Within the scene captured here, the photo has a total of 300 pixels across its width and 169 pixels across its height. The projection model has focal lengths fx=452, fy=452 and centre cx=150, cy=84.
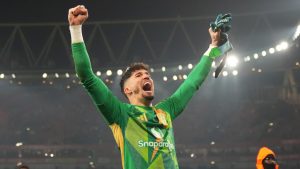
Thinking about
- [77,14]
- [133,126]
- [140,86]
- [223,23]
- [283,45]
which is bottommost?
[133,126]

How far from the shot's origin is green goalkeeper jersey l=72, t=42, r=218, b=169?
2947mm

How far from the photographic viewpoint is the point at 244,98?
27.2 meters

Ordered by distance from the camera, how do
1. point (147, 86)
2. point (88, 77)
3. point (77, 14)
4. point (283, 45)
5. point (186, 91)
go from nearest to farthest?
point (88, 77), point (77, 14), point (147, 86), point (186, 91), point (283, 45)

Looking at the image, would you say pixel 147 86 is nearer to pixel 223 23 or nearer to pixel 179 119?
pixel 223 23

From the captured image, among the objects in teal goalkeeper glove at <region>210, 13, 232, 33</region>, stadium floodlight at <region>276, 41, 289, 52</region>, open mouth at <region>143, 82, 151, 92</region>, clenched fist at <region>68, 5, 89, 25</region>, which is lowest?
open mouth at <region>143, 82, 151, 92</region>

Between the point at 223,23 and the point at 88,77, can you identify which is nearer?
the point at 88,77

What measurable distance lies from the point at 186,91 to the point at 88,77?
0.93 meters

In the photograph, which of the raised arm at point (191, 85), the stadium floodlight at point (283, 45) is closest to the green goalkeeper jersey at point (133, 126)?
the raised arm at point (191, 85)

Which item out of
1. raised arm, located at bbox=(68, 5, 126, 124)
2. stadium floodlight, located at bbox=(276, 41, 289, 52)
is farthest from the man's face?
stadium floodlight, located at bbox=(276, 41, 289, 52)

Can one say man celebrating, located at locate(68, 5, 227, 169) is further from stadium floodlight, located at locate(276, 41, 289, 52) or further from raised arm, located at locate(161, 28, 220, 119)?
stadium floodlight, located at locate(276, 41, 289, 52)

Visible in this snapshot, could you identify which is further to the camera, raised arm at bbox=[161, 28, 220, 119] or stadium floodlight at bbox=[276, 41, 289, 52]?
stadium floodlight at bbox=[276, 41, 289, 52]

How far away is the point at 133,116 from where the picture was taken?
309cm

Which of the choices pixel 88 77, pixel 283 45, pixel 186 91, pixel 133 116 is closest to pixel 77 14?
pixel 88 77

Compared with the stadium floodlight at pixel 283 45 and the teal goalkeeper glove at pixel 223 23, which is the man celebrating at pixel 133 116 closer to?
the teal goalkeeper glove at pixel 223 23
